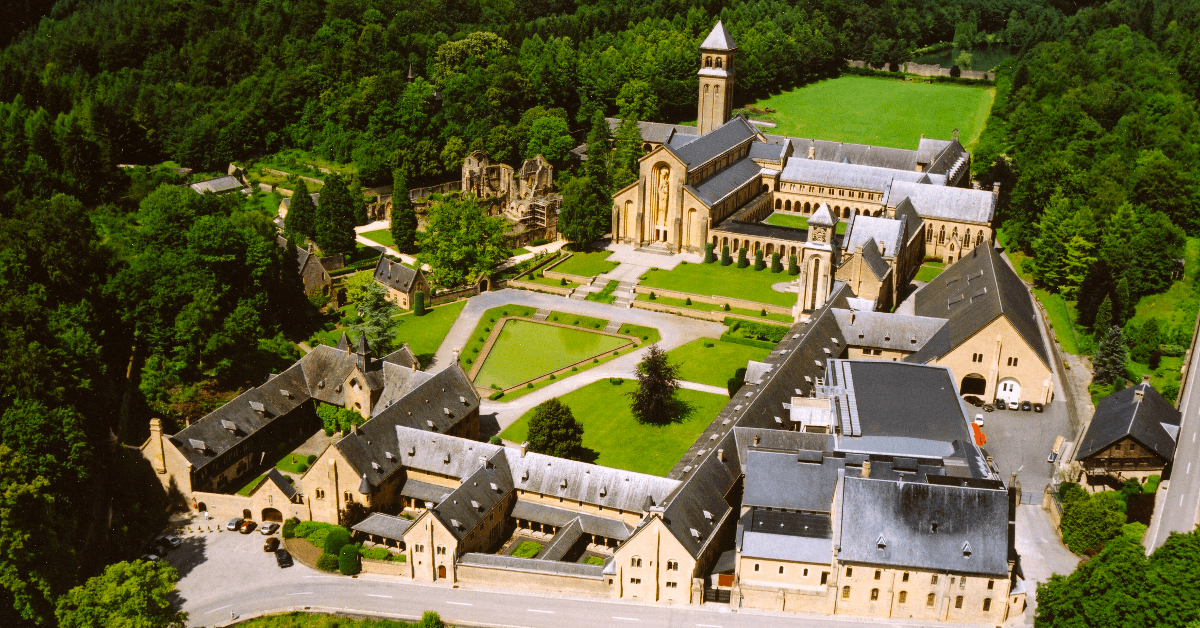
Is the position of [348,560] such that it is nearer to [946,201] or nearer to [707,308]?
[707,308]

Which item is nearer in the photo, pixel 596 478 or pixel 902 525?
pixel 902 525

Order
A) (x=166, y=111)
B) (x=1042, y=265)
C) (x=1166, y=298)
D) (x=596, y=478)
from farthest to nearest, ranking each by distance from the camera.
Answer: (x=166, y=111)
(x=1042, y=265)
(x=1166, y=298)
(x=596, y=478)

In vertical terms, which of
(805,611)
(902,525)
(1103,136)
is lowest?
(805,611)

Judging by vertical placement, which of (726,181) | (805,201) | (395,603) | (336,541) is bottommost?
(395,603)

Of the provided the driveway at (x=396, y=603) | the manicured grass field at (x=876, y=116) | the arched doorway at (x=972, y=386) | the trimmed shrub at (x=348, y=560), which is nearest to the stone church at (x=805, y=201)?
the arched doorway at (x=972, y=386)

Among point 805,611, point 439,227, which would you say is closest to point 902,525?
point 805,611

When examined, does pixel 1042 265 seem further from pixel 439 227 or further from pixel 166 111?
pixel 166 111

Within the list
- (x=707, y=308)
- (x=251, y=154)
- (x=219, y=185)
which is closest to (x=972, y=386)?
(x=707, y=308)
